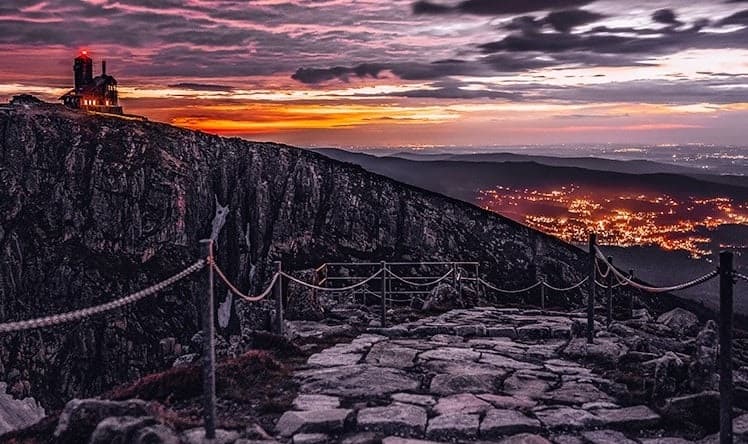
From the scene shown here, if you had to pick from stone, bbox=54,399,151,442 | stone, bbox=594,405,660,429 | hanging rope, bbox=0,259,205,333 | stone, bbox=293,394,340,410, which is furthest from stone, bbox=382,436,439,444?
hanging rope, bbox=0,259,205,333

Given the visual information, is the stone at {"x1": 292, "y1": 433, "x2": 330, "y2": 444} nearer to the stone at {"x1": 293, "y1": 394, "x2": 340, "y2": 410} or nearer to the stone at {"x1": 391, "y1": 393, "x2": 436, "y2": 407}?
the stone at {"x1": 293, "y1": 394, "x2": 340, "y2": 410}

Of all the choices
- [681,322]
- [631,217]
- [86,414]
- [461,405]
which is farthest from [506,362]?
[631,217]

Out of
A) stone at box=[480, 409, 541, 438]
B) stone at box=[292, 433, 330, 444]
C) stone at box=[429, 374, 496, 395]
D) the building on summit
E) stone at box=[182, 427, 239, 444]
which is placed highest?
the building on summit

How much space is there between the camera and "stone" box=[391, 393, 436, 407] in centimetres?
716

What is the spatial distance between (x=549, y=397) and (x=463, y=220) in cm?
7818

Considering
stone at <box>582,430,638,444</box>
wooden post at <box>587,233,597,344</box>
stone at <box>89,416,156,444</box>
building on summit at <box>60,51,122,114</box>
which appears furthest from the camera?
building on summit at <box>60,51,122,114</box>

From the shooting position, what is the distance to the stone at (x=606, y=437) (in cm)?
605

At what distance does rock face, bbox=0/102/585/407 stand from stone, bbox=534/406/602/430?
62249 mm

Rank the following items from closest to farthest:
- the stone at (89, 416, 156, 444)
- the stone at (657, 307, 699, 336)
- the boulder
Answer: the boulder, the stone at (89, 416, 156, 444), the stone at (657, 307, 699, 336)

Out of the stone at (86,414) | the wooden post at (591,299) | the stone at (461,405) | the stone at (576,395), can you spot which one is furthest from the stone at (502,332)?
the stone at (86,414)

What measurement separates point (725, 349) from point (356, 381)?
4.42 meters

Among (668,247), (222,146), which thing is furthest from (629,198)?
(222,146)

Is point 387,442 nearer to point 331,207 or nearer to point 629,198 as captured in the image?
point 331,207

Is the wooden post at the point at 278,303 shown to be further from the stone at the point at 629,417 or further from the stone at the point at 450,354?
the stone at the point at 629,417
